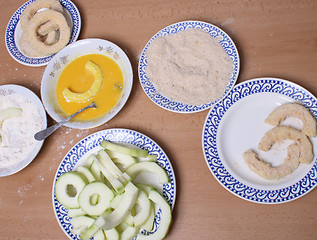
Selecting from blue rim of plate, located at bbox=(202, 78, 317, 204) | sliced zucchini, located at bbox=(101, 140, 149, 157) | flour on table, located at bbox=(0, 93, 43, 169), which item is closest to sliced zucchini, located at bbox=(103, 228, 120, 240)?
sliced zucchini, located at bbox=(101, 140, 149, 157)

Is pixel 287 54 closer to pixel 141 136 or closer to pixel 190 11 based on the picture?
pixel 190 11

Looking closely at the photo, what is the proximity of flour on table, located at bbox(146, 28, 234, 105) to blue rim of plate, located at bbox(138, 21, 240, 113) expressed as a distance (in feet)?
0.05

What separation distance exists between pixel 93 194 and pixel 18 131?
0.48m

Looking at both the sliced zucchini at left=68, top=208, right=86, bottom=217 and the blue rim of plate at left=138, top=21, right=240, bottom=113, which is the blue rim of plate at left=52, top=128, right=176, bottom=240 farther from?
the blue rim of plate at left=138, top=21, right=240, bottom=113

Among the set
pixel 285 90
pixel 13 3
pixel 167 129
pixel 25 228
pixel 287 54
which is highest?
pixel 13 3

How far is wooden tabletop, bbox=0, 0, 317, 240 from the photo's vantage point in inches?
35.6

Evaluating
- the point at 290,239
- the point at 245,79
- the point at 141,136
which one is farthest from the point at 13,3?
the point at 290,239

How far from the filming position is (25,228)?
41.3 inches

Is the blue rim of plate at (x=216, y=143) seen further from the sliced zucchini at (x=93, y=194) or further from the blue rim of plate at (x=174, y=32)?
the sliced zucchini at (x=93, y=194)

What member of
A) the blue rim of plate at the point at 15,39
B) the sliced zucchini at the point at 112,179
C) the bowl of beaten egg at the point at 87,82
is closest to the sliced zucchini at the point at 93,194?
the sliced zucchini at the point at 112,179

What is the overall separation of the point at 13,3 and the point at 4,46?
0.27m

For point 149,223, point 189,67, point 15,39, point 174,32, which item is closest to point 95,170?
point 149,223

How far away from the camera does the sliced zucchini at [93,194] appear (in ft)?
2.98

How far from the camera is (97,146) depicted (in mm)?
1063
